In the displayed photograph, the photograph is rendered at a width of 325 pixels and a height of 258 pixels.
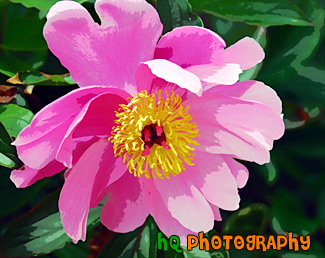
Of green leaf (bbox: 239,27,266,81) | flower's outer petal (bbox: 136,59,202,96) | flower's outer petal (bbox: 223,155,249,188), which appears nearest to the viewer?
flower's outer petal (bbox: 136,59,202,96)

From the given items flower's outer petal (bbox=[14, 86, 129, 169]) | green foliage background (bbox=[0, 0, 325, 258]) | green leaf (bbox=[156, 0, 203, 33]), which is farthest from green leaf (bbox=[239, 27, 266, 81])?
flower's outer petal (bbox=[14, 86, 129, 169])

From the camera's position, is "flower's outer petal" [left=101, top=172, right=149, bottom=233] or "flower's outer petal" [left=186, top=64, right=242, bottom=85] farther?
"flower's outer petal" [left=101, top=172, right=149, bottom=233]

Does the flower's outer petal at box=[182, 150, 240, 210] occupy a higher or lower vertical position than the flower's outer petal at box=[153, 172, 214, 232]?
higher

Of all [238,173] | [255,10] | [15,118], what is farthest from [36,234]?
[255,10]

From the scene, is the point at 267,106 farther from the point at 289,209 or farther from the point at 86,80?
the point at 289,209

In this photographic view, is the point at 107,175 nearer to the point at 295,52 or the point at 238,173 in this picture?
the point at 238,173

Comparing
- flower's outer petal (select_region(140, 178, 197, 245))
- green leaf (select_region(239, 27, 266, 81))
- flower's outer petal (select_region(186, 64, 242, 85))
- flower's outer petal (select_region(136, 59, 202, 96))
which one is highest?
flower's outer petal (select_region(136, 59, 202, 96))

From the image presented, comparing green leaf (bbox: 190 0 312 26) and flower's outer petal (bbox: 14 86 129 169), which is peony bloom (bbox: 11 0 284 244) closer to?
flower's outer petal (bbox: 14 86 129 169)
